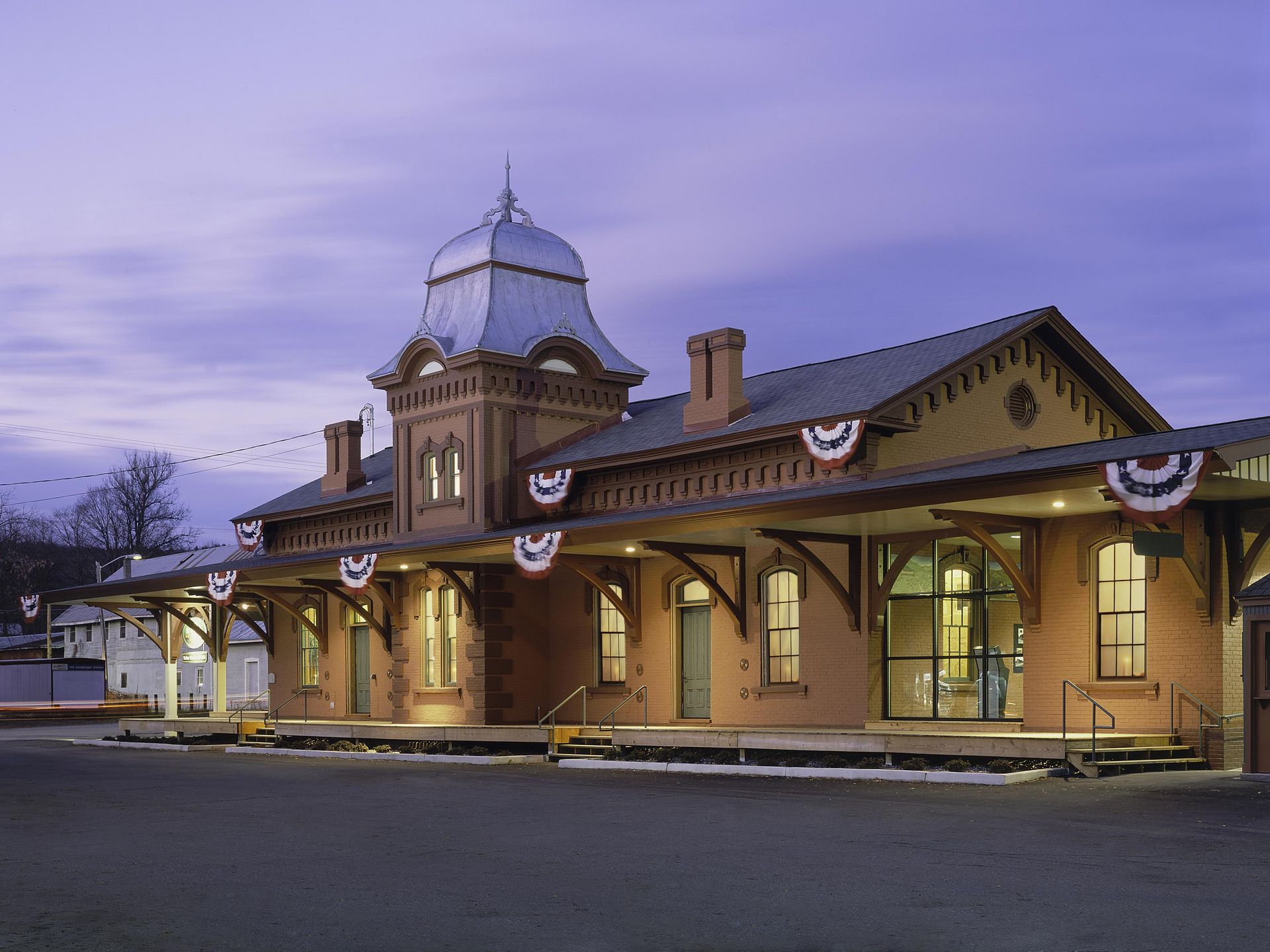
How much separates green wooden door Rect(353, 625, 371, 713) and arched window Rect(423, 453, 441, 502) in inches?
162

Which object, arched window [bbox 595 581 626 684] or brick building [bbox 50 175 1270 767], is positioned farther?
arched window [bbox 595 581 626 684]

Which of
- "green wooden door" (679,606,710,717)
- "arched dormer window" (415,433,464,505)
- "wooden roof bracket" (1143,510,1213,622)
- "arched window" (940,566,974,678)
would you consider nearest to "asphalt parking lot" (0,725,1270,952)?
"wooden roof bracket" (1143,510,1213,622)

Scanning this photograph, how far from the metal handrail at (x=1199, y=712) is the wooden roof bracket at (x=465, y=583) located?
13.0 m

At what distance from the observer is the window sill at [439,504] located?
95.4 feet

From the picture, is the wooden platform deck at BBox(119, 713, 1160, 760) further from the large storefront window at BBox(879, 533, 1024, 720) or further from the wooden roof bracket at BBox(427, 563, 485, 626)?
the wooden roof bracket at BBox(427, 563, 485, 626)

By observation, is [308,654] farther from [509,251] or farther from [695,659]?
[695,659]

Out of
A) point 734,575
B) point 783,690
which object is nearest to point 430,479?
point 734,575

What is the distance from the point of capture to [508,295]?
30078 millimetres

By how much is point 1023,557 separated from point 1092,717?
7.57ft

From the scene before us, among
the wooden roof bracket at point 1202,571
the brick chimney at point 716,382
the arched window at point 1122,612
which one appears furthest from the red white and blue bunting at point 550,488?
the wooden roof bracket at point 1202,571

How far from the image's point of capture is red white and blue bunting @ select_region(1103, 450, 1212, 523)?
50.4 ft

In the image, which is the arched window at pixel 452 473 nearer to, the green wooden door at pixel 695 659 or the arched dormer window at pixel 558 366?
the arched dormer window at pixel 558 366

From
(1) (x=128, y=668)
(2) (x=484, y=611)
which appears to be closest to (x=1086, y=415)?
(2) (x=484, y=611)

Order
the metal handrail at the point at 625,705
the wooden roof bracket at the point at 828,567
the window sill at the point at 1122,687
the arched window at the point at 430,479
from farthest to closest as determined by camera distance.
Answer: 1. the arched window at the point at 430,479
2. the metal handrail at the point at 625,705
3. the wooden roof bracket at the point at 828,567
4. the window sill at the point at 1122,687
